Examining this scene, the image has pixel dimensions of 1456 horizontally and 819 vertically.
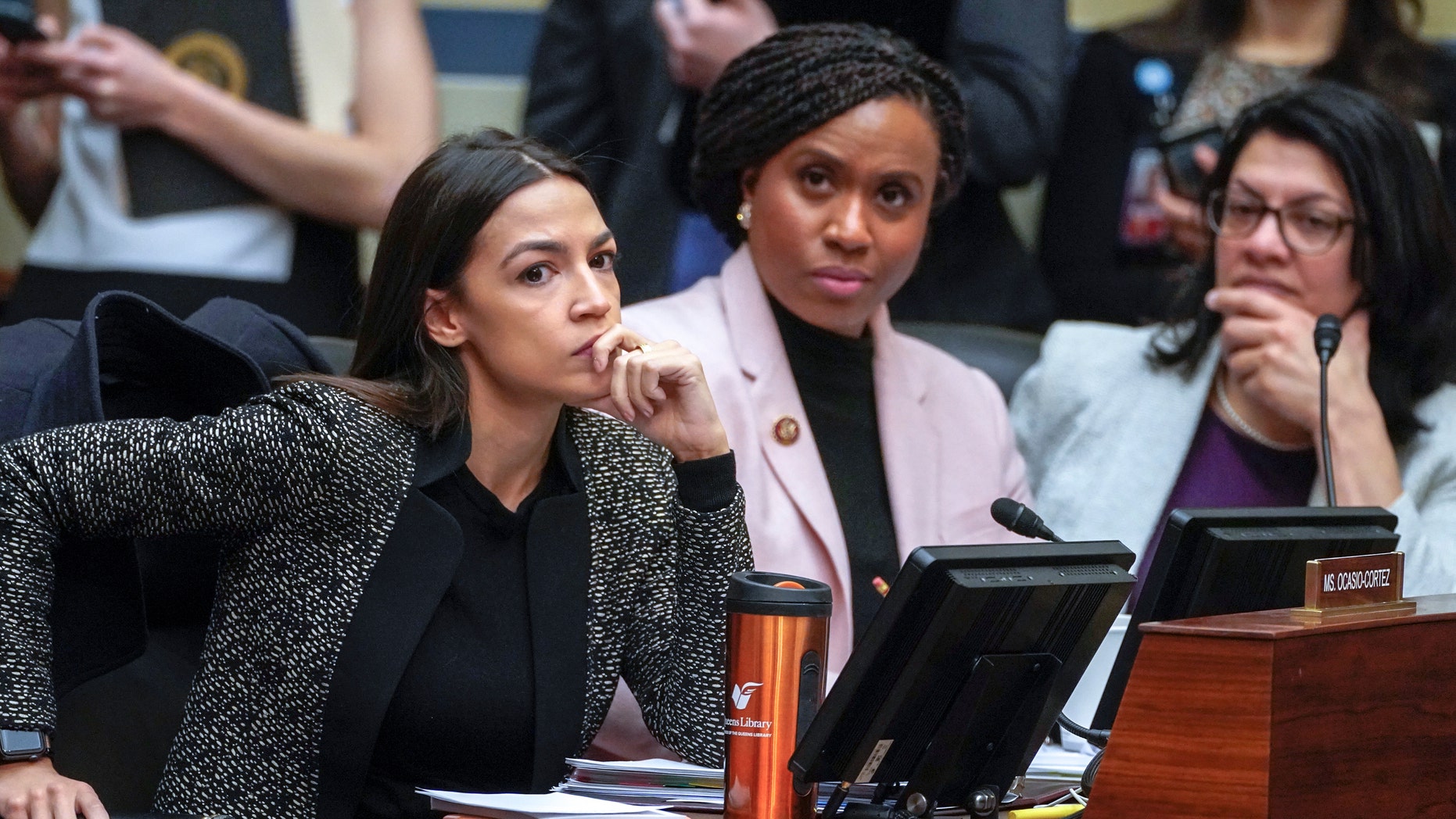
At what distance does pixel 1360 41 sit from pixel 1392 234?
69 cm

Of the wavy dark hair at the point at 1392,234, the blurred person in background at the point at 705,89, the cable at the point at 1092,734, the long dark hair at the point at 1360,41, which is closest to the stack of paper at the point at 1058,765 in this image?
the cable at the point at 1092,734

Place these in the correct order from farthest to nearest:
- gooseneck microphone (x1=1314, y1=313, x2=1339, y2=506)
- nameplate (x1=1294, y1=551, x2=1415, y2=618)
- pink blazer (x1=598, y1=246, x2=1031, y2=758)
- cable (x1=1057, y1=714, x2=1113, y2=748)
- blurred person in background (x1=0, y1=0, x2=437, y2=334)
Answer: blurred person in background (x1=0, y1=0, x2=437, y2=334)
pink blazer (x1=598, y1=246, x2=1031, y2=758)
gooseneck microphone (x1=1314, y1=313, x2=1339, y2=506)
cable (x1=1057, y1=714, x2=1113, y2=748)
nameplate (x1=1294, y1=551, x2=1415, y2=618)

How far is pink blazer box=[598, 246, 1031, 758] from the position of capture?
7.50 feet

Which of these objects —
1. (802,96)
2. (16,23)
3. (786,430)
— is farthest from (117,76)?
(786,430)

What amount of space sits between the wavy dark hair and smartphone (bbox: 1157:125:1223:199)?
26cm

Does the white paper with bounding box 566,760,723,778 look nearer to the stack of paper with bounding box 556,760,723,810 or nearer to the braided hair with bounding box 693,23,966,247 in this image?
the stack of paper with bounding box 556,760,723,810

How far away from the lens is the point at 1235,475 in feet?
8.50

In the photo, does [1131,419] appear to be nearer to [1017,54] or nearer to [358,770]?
[1017,54]

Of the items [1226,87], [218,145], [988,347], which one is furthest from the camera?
[1226,87]

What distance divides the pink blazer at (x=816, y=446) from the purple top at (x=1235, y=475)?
0.80 ft

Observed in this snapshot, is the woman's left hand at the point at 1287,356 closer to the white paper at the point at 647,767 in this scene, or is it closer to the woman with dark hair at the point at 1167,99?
the woman with dark hair at the point at 1167,99

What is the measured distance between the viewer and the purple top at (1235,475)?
2.56m

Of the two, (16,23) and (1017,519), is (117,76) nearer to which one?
(16,23)

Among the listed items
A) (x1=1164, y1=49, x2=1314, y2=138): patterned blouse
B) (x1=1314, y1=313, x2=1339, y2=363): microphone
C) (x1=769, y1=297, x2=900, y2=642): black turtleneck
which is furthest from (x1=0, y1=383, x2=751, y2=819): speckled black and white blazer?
(x1=1164, y1=49, x2=1314, y2=138): patterned blouse
